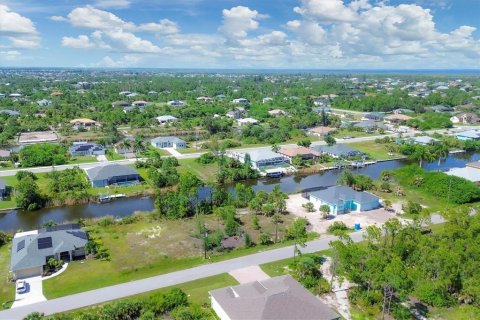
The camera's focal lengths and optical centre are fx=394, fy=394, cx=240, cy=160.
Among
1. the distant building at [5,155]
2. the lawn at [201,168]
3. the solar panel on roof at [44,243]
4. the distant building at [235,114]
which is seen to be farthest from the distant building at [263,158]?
the distant building at [235,114]

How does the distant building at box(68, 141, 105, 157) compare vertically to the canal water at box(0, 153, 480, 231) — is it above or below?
above

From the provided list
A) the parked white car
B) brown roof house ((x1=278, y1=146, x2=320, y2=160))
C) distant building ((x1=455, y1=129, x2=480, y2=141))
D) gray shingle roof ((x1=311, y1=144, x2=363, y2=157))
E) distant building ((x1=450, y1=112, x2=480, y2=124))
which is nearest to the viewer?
the parked white car

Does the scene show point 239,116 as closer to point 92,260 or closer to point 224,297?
point 92,260

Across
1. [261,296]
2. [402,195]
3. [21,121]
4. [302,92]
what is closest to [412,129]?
[402,195]

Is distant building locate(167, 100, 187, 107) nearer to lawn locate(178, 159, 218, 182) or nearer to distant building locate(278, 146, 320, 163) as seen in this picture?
lawn locate(178, 159, 218, 182)

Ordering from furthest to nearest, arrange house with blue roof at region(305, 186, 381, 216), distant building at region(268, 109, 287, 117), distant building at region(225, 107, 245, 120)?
distant building at region(268, 109, 287, 117)
distant building at region(225, 107, 245, 120)
house with blue roof at region(305, 186, 381, 216)

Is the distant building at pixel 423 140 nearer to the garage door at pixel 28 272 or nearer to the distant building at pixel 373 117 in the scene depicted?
the distant building at pixel 373 117

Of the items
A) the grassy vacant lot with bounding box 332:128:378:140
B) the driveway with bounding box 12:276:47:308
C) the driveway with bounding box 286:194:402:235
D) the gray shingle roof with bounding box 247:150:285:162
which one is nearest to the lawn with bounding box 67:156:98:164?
the gray shingle roof with bounding box 247:150:285:162
